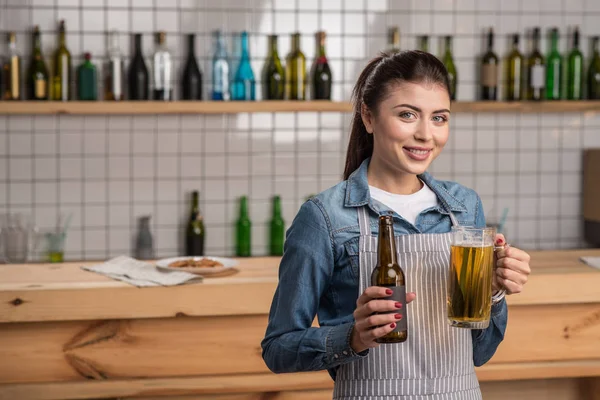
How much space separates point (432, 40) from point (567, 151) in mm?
872

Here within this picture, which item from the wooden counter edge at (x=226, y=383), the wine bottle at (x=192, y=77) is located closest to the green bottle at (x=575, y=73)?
the wooden counter edge at (x=226, y=383)

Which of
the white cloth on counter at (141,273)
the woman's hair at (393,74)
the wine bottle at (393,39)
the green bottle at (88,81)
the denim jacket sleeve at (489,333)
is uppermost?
the wine bottle at (393,39)

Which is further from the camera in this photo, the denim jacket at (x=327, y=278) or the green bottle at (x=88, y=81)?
the green bottle at (x=88, y=81)

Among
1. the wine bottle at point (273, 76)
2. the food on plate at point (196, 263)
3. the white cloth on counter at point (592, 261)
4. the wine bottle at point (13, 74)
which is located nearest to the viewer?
the food on plate at point (196, 263)

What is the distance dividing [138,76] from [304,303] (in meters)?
2.39

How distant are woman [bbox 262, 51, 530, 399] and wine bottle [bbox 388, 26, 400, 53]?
2.17 meters

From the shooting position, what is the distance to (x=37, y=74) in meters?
3.59

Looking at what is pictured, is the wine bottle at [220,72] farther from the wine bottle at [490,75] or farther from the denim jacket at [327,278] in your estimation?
the denim jacket at [327,278]

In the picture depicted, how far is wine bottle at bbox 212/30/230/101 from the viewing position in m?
3.71

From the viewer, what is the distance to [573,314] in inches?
116

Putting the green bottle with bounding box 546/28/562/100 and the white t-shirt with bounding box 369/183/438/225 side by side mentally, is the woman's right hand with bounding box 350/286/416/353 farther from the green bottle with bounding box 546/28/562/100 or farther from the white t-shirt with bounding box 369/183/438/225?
the green bottle with bounding box 546/28/562/100

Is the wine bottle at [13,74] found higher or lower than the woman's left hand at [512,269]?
higher

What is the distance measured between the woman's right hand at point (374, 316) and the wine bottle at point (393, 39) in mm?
2534

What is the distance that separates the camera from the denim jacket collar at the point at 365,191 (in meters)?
1.59
